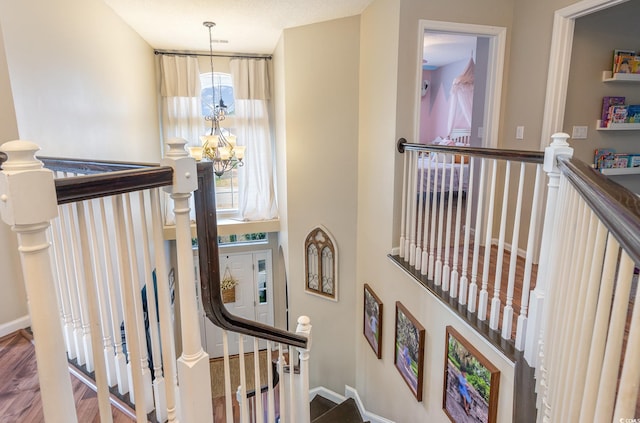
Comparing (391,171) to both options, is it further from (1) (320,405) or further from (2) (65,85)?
(1) (320,405)

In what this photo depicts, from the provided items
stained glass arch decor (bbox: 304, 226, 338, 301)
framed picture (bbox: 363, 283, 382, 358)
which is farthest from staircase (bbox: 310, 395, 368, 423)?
stained glass arch decor (bbox: 304, 226, 338, 301)

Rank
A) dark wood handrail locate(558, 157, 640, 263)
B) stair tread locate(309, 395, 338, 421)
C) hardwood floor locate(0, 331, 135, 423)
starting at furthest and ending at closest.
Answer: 1. stair tread locate(309, 395, 338, 421)
2. hardwood floor locate(0, 331, 135, 423)
3. dark wood handrail locate(558, 157, 640, 263)

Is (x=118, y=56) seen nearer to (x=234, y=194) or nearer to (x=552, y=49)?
(x=234, y=194)

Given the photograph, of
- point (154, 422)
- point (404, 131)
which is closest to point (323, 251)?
point (404, 131)

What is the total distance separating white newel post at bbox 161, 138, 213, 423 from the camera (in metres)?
1.07

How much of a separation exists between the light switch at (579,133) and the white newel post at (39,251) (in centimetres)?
367

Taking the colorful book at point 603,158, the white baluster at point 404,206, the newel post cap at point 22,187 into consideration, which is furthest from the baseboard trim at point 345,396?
the newel post cap at point 22,187

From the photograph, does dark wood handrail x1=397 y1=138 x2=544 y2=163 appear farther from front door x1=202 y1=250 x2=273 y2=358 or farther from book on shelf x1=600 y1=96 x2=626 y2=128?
front door x1=202 y1=250 x2=273 y2=358

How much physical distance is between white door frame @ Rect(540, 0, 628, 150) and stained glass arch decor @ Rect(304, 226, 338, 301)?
2.63 meters

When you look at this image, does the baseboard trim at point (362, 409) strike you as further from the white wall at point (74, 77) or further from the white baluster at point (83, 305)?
the white wall at point (74, 77)

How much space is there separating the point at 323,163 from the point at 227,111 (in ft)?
7.41

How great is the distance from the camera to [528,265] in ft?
5.79

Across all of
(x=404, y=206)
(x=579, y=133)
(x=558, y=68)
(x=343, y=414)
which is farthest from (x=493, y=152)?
(x=343, y=414)

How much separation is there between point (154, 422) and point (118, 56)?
3.75 m
